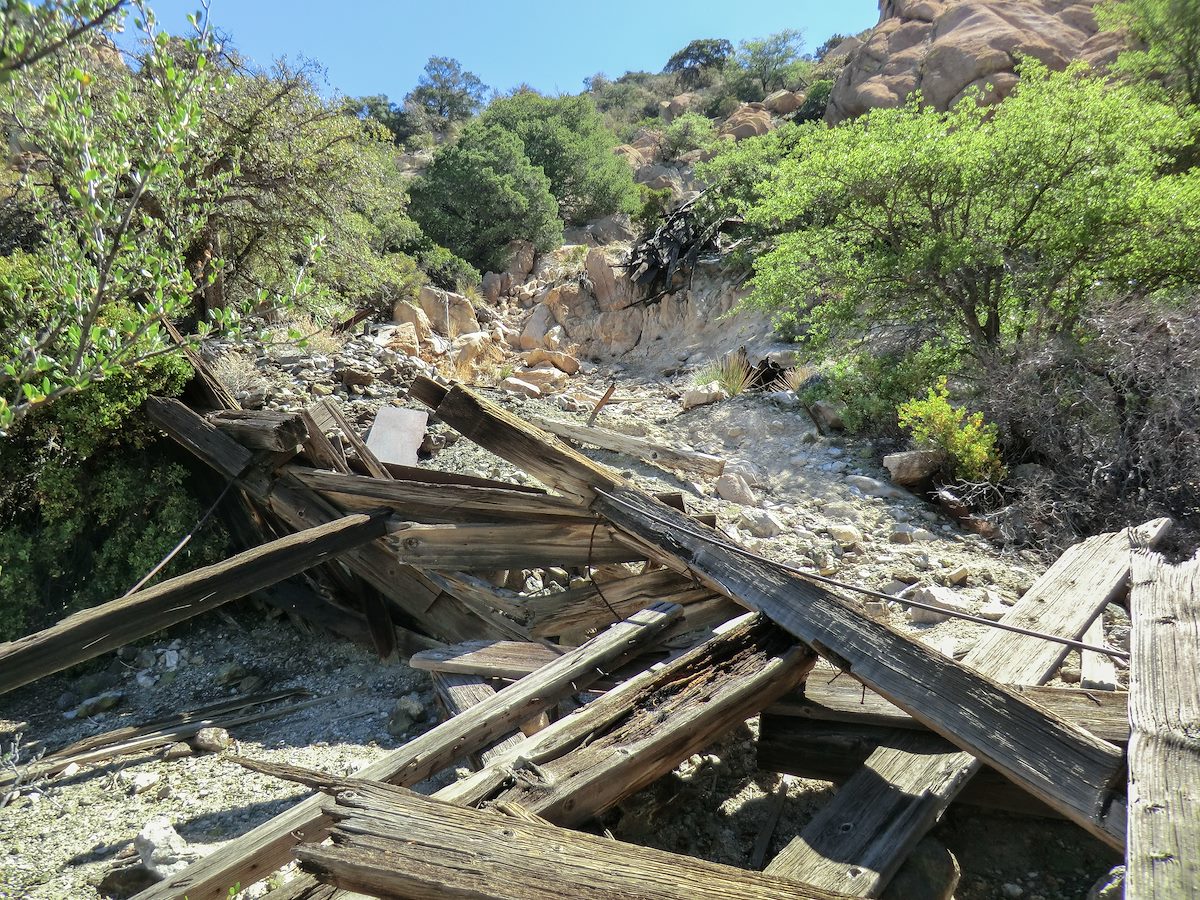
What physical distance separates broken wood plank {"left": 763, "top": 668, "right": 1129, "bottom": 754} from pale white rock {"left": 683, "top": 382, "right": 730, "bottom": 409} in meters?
7.41

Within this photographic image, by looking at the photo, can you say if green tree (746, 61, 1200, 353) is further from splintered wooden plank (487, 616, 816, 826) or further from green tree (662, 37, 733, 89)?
green tree (662, 37, 733, 89)

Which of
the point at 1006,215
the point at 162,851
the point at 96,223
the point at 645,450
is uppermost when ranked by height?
the point at 1006,215

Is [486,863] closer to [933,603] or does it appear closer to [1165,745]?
[1165,745]

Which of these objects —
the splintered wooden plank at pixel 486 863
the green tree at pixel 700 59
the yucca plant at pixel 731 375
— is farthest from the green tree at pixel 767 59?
the splintered wooden plank at pixel 486 863

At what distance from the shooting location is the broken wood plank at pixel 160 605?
3.25m

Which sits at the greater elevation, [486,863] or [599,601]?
[599,601]

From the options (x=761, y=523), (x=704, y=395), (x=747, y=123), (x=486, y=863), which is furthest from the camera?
(x=747, y=123)

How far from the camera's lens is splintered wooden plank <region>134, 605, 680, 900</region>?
2229 millimetres

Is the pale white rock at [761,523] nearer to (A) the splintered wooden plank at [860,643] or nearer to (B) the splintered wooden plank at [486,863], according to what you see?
(A) the splintered wooden plank at [860,643]

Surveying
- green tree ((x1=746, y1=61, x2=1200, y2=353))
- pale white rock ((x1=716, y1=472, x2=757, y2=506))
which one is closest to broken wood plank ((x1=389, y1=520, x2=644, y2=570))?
pale white rock ((x1=716, y1=472, x2=757, y2=506))

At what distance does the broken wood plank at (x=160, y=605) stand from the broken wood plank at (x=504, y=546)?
42cm

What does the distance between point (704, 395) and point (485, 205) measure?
49.1ft

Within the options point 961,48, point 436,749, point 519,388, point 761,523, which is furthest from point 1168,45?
point 436,749

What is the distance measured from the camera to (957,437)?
21.6 ft
